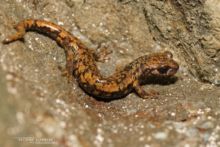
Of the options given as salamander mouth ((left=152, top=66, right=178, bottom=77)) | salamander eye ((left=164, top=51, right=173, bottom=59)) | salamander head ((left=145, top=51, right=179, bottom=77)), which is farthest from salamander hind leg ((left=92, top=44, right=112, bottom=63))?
salamander eye ((left=164, top=51, right=173, bottom=59))

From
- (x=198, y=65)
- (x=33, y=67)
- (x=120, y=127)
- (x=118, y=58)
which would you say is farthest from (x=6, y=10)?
(x=198, y=65)

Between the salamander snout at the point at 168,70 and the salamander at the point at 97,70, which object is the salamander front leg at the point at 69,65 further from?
the salamander snout at the point at 168,70

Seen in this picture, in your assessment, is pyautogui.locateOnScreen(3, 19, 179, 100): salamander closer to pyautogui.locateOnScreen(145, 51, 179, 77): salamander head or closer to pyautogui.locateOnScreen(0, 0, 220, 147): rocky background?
pyautogui.locateOnScreen(145, 51, 179, 77): salamander head

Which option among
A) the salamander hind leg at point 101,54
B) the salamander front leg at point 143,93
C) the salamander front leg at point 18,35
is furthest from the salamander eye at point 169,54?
the salamander front leg at point 18,35

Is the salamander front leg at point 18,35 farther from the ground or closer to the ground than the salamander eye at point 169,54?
farther from the ground

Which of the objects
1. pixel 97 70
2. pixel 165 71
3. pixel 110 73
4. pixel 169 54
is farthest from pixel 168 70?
pixel 97 70

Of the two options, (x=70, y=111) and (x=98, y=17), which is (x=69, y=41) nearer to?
(x=98, y=17)

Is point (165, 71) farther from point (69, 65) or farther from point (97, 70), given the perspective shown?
point (69, 65)
